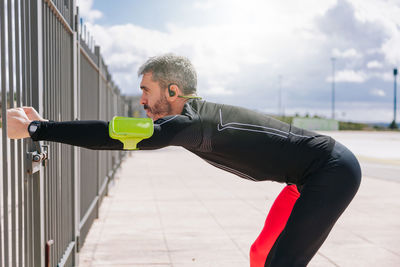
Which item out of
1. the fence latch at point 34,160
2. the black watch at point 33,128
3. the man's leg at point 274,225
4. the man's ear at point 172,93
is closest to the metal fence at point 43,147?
the fence latch at point 34,160

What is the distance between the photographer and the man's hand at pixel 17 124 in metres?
2.33

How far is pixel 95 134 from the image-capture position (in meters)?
2.38

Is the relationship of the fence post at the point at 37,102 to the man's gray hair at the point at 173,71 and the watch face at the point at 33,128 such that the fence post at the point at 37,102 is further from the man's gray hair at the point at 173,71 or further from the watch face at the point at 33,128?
the watch face at the point at 33,128

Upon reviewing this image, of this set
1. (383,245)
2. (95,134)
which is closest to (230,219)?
(383,245)

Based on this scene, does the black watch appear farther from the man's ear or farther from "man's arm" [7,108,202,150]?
the man's ear

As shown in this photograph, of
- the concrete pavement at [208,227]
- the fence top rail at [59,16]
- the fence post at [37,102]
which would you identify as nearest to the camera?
the fence post at [37,102]

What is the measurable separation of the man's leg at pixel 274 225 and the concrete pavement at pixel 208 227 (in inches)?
93.0

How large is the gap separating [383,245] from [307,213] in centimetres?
398

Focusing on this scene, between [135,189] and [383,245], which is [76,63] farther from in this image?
[135,189]

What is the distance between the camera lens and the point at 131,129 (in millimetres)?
2443

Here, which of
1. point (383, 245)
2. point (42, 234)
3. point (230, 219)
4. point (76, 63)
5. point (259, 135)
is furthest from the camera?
point (230, 219)

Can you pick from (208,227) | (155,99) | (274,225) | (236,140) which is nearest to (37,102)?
(155,99)

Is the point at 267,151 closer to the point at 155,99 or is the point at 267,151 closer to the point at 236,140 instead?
the point at 236,140

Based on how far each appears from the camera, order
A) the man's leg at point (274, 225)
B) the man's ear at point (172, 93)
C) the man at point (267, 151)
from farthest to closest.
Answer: the man's leg at point (274, 225)
the man's ear at point (172, 93)
the man at point (267, 151)
